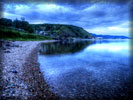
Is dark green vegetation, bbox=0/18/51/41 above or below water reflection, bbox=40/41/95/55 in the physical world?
above

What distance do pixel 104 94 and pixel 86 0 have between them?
5792 mm

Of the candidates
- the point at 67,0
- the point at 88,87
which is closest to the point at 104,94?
the point at 88,87

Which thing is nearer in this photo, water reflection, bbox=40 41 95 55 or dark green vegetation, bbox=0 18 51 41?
water reflection, bbox=40 41 95 55

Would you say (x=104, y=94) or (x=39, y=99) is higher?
(x=39, y=99)

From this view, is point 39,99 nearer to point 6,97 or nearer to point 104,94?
point 6,97

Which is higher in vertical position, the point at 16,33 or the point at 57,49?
the point at 16,33

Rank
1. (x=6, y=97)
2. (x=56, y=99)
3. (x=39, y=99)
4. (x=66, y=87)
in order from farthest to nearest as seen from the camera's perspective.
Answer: (x=66, y=87) < (x=56, y=99) < (x=39, y=99) < (x=6, y=97)

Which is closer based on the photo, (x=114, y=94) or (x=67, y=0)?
(x=67, y=0)

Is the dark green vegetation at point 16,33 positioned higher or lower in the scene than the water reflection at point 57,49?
higher

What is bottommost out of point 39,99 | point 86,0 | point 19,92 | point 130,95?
point 130,95

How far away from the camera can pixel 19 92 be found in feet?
13.6

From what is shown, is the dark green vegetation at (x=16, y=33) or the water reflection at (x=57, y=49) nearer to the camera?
the water reflection at (x=57, y=49)

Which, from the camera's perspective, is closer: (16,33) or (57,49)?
(57,49)

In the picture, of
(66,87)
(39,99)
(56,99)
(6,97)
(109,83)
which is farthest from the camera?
(109,83)
